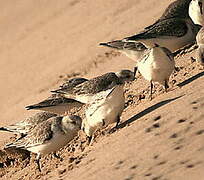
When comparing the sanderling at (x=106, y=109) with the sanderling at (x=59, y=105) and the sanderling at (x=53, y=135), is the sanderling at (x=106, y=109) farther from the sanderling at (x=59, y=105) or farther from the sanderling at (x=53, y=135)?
the sanderling at (x=59, y=105)

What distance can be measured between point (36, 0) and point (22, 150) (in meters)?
14.9

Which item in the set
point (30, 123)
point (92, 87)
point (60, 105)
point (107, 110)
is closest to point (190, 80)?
point (107, 110)

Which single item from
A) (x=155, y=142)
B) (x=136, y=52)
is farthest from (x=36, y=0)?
(x=155, y=142)

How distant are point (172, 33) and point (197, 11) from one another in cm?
83

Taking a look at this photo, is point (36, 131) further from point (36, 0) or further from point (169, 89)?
point (36, 0)

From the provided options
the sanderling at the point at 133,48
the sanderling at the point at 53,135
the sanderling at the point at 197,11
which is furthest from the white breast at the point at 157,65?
the sanderling at the point at 197,11

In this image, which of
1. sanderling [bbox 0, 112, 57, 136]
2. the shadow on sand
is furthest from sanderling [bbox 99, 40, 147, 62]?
the shadow on sand

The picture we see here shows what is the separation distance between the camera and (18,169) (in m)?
10.8

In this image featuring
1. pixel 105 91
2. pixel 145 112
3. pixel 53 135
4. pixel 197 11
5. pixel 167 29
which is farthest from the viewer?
pixel 197 11

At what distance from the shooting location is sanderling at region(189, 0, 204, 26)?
1285 cm

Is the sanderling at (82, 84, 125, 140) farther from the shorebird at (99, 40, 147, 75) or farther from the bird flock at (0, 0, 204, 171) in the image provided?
the shorebird at (99, 40, 147, 75)

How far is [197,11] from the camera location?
13.0 metres

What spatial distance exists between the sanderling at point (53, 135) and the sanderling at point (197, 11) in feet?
14.0

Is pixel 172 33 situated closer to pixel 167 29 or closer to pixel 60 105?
pixel 167 29
